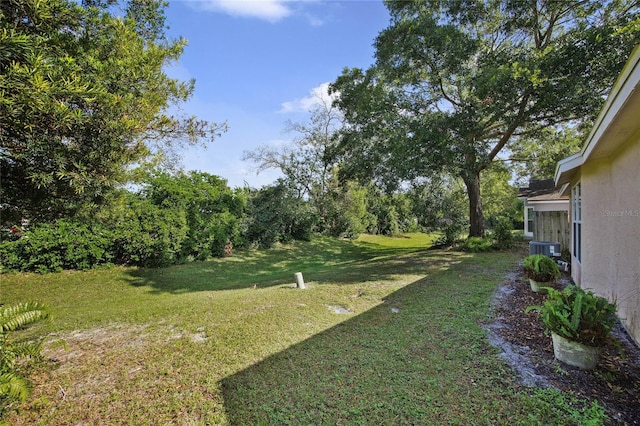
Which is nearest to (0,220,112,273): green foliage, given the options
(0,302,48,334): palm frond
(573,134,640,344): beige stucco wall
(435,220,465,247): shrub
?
(0,302,48,334): palm frond

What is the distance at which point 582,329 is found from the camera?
9.62ft

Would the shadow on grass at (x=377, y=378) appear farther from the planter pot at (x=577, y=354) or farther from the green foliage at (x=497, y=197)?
the green foliage at (x=497, y=197)

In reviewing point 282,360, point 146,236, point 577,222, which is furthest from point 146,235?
point 577,222

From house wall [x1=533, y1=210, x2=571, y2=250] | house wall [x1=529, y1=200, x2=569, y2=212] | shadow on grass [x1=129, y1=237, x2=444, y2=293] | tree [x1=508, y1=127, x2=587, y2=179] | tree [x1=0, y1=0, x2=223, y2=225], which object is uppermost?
tree [x1=508, y1=127, x2=587, y2=179]

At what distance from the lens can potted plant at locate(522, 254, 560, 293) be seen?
17.5ft

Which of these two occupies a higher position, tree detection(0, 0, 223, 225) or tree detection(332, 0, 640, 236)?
tree detection(332, 0, 640, 236)

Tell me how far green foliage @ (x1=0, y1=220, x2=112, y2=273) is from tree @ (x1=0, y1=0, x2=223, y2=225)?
3743 millimetres

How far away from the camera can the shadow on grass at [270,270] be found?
26.4 ft

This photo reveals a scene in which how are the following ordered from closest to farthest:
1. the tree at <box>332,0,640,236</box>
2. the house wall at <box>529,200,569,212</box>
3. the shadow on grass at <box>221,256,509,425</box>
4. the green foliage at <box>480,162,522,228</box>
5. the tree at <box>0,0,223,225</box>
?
the shadow on grass at <box>221,256,509,425</box> < the tree at <box>0,0,223,225</box> < the tree at <box>332,0,640,236</box> < the house wall at <box>529,200,569,212</box> < the green foliage at <box>480,162,522,228</box>

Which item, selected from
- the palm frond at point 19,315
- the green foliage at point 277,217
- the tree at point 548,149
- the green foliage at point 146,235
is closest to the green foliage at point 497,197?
the tree at point 548,149

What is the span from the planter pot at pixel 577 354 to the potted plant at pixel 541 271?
2.80 metres

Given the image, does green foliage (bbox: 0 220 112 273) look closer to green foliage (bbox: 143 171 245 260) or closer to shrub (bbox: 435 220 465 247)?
green foliage (bbox: 143 171 245 260)

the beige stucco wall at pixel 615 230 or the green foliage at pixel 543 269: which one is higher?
the beige stucco wall at pixel 615 230

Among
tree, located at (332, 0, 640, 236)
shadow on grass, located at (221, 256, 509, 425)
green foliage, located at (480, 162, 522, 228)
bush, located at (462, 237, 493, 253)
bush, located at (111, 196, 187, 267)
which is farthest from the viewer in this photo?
green foliage, located at (480, 162, 522, 228)
